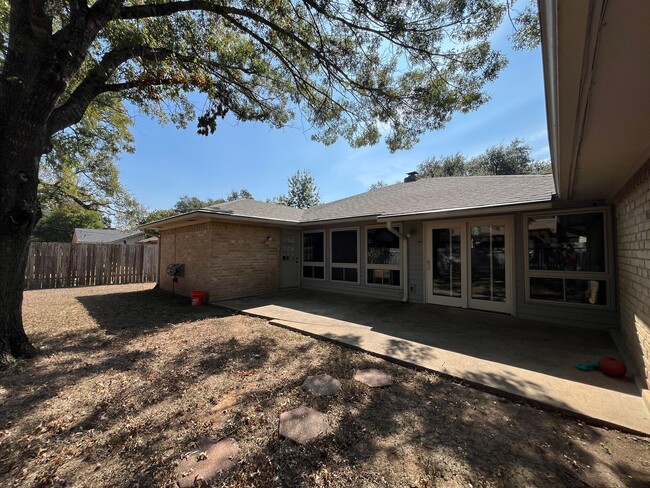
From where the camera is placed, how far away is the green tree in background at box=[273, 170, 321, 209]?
Result: 1240 inches

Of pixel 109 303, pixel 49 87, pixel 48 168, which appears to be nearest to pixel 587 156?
pixel 49 87

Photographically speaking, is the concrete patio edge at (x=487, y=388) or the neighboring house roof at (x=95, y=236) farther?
the neighboring house roof at (x=95, y=236)

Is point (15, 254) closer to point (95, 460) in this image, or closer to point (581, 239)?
point (95, 460)

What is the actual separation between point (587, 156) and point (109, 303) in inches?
441

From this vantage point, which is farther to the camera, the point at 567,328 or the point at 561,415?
the point at 567,328

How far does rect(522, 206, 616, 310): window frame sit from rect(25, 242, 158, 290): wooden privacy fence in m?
15.8

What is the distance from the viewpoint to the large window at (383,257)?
775 centimetres

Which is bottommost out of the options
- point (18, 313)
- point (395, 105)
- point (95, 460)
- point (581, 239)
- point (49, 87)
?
point (95, 460)

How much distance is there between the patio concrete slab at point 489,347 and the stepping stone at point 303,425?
1.64 m

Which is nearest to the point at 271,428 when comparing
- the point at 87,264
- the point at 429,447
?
the point at 429,447

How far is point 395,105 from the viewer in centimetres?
572

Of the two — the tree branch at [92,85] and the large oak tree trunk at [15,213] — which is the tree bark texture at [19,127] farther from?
the tree branch at [92,85]

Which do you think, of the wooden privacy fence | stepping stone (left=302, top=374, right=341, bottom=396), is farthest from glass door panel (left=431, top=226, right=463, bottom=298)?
the wooden privacy fence

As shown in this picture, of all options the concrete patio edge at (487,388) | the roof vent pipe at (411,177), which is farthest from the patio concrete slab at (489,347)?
the roof vent pipe at (411,177)
